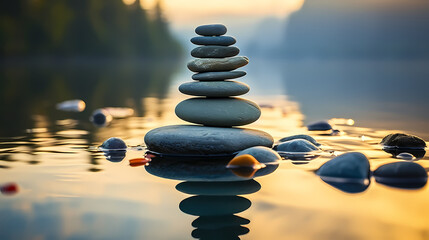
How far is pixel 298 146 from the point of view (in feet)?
28.7

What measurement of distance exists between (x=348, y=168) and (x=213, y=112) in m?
3.02

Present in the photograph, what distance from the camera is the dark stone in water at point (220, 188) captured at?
602 centimetres

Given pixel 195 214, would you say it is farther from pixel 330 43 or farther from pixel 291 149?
pixel 330 43

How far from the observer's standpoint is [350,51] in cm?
16312

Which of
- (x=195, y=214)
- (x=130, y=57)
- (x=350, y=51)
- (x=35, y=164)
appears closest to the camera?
(x=195, y=214)

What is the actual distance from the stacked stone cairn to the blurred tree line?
175 ft

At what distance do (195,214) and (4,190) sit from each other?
2455mm

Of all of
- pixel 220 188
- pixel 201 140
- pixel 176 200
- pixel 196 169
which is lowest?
pixel 176 200

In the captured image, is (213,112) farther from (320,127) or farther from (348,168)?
(320,127)

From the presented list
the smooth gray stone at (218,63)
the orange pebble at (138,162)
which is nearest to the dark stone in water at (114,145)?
the orange pebble at (138,162)

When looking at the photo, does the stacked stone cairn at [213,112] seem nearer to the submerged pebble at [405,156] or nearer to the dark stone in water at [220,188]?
the dark stone in water at [220,188]

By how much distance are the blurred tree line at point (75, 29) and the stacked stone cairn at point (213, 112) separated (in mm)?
53416

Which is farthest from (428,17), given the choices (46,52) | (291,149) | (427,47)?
(291,149)

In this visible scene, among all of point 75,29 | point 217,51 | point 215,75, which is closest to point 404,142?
point 215,75
